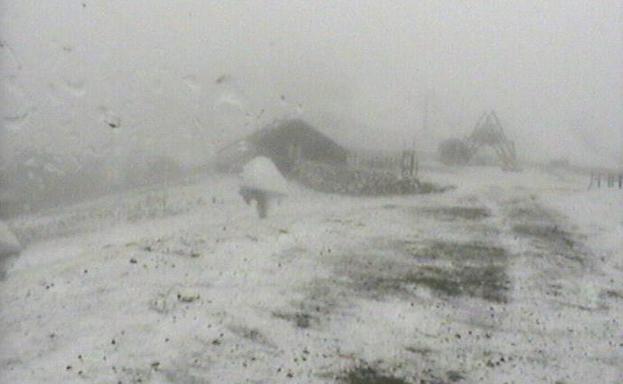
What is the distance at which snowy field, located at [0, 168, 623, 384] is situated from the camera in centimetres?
1608

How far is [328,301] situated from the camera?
69.9 ft

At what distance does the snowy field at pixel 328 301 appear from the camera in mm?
16078

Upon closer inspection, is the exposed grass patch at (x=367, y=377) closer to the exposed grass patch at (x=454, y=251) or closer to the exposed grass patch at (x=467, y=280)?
the exposed grass patch at (x=467, y=280)

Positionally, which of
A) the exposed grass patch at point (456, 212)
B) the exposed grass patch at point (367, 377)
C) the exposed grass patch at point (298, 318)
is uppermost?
the exposed grass patch at point (456, 212)

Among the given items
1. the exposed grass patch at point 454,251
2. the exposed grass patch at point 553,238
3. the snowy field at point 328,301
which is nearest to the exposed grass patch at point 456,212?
the snowy field at point 328,301

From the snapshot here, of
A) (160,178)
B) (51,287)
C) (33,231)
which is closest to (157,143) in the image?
(160,178)

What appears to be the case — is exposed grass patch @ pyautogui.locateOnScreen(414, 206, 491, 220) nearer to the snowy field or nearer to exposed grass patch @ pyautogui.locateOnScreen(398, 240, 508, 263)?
the snowy field


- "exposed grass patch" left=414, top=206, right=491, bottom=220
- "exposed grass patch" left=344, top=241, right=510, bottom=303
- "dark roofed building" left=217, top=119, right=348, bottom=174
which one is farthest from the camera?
"dark roofed building" left=217, top=119, right=348, bottom=174

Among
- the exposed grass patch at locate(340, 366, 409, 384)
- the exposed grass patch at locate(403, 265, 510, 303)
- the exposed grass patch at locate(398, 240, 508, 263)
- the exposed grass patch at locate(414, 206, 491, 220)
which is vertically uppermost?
the exposed grass patch at locate(414, 206, 491, 220)

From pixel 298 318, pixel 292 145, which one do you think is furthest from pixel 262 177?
pixel 292 145

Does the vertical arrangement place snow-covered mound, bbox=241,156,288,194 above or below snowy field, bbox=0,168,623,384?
above

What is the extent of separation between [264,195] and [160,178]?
1539 inches

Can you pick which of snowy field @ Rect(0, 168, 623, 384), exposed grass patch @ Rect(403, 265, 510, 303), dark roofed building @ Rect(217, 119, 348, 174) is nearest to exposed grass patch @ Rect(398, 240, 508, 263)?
snowy field @ Rect(0, 168, 623, 384)

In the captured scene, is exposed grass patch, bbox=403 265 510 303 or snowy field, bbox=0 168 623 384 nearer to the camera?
snowy field, bbox=0 168 623 384
